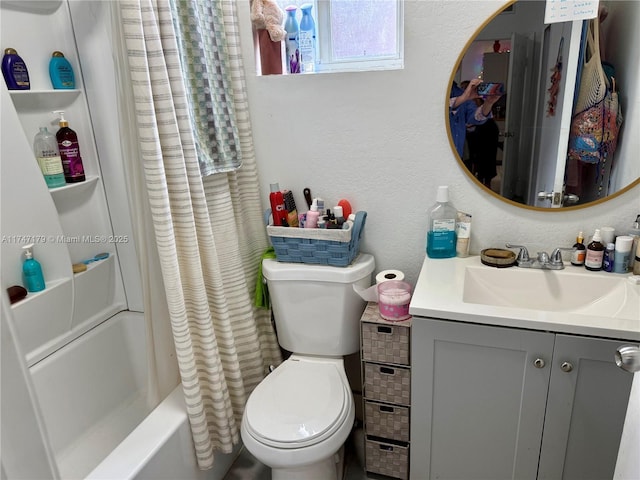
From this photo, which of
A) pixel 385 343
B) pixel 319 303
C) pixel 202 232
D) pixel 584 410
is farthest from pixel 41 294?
pixel 584 410

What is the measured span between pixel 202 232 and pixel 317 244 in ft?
1.36

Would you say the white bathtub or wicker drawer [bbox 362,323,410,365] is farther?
wicker drawer [bbox 362,323,410,365]

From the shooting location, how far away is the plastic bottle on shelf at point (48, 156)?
1688 millimetres

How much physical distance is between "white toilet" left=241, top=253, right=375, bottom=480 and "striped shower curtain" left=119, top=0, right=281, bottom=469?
0.46 ft

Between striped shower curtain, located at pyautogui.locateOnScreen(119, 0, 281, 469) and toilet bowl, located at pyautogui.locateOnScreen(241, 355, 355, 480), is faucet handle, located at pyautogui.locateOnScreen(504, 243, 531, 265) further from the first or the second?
striped shower curtain, located at pyautogui.locateOnScreen(119, 0, 281, 469)

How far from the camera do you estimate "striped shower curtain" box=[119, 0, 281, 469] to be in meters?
1.28

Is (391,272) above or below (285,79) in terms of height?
below

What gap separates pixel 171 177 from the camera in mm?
1385

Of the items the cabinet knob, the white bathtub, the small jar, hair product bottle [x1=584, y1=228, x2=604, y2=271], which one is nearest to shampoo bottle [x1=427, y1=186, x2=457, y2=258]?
the small jar

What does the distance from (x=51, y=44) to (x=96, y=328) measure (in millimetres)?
1108

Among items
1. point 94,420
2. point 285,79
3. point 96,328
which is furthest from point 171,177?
point 94,420

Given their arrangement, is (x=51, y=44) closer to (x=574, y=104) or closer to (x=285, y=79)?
(x=285, y=79)

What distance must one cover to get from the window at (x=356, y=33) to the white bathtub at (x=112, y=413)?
1343 millimetres

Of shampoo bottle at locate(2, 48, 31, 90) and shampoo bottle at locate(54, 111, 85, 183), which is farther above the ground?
shampoo bottle at locate(2, 48, 31, 90)
